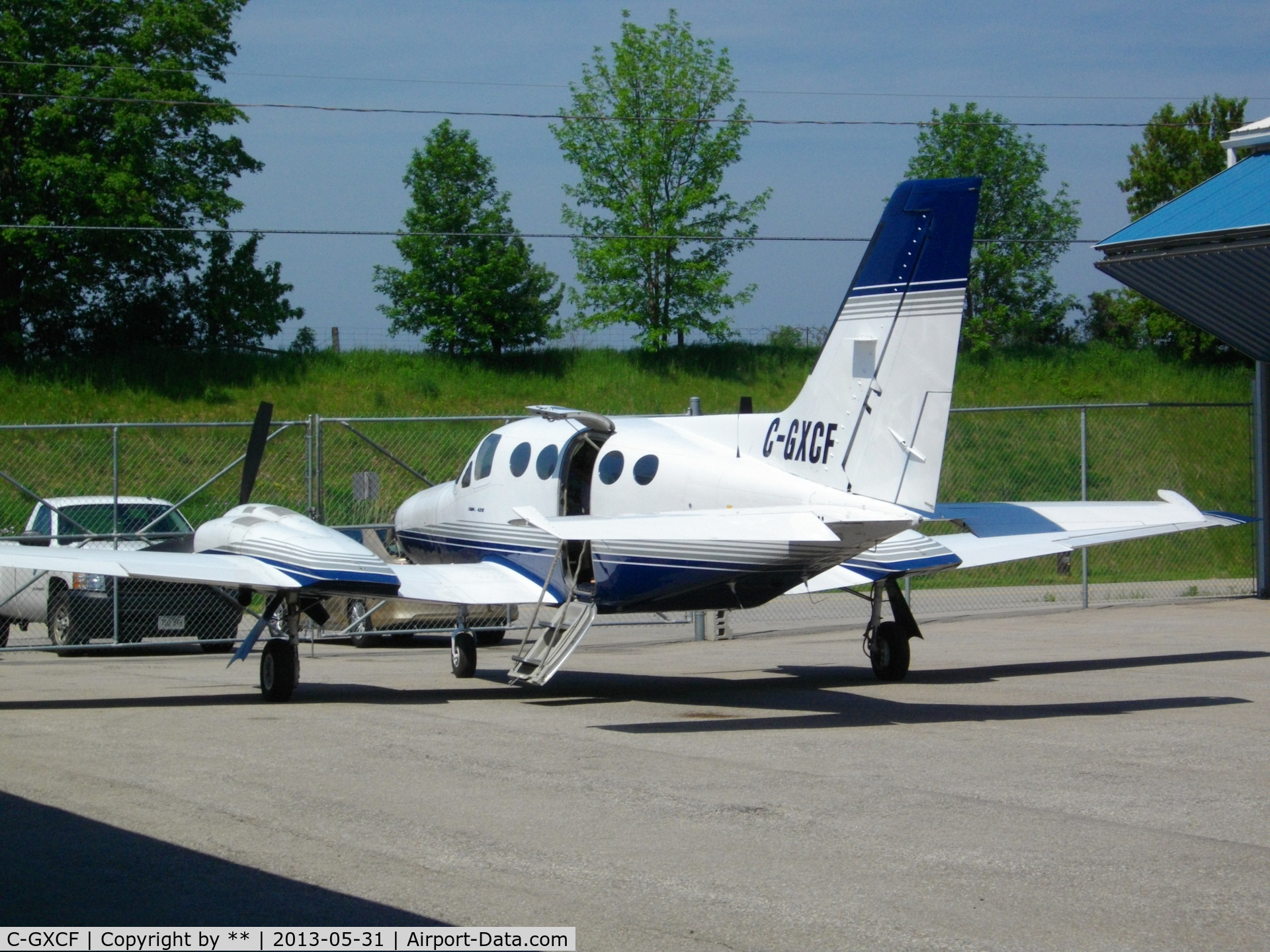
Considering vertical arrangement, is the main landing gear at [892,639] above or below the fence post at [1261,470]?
below

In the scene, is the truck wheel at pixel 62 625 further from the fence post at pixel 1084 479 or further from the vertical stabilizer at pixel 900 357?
the fence post at pixel 1084 479

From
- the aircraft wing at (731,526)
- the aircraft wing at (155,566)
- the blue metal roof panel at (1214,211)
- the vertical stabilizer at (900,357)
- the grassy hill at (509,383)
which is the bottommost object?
the aircraft wing at (155,566)

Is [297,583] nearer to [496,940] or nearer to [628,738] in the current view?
[628,738]

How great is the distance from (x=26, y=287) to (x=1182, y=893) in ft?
139

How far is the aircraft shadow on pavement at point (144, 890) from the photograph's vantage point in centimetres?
544

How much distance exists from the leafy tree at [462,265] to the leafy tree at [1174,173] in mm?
Result: 23171

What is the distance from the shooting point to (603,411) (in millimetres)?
42750

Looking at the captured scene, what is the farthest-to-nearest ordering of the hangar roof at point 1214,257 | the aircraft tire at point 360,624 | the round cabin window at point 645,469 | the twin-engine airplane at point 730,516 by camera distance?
the hangar roof at point 1214,257
the aircraft tire at point 360,624
the round cabin window at point 645,469
the twin-engine airplane at point 730,516

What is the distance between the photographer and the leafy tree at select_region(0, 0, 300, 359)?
40250 mm

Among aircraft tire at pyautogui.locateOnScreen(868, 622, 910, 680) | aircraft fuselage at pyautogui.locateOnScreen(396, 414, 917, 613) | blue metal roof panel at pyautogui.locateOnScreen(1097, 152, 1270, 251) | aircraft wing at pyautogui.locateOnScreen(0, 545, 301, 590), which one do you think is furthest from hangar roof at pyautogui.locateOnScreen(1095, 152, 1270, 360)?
aircraft wing at pyautogui.locateOnScreen(0, 545, 301, 590)

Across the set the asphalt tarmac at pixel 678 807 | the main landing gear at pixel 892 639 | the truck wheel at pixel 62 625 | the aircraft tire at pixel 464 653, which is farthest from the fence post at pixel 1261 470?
the truck wheel at pixel 62 625

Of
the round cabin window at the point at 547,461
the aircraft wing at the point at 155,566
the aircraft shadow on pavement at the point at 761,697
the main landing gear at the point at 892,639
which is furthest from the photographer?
the round cabin window at the point at 547,461

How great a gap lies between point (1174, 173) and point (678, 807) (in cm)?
5202

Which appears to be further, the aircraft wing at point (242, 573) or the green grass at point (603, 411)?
the green grass at point (603, 411)
